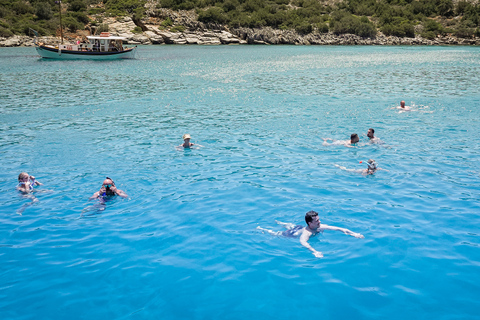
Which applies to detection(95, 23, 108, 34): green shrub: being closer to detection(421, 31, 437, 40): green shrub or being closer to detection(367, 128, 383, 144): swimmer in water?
detection(421, 31, 437, 40): green shrub

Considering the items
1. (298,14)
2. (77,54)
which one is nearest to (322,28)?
(298,14)

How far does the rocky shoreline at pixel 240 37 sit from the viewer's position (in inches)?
3816

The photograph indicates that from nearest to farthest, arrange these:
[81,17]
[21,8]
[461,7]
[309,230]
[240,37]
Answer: [309,230]
[21,8]
[81,17]
[240,37]
[461,7]

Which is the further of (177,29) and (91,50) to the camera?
(177,29)

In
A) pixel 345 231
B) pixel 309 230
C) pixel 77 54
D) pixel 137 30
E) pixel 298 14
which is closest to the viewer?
pixel 309 230

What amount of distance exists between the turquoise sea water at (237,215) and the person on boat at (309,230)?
172mm

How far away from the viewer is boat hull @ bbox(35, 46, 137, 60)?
5678cm

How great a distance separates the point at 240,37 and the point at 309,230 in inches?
4016

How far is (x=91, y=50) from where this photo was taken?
59.3 metres

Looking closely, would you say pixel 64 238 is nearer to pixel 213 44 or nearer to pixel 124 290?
pixel 124 290

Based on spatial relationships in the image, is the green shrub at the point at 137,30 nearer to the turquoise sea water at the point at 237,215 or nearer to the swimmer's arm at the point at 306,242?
the turquoise sea water at the point at 237,215

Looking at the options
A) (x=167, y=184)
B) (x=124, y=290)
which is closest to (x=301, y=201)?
(x=167, y=184)

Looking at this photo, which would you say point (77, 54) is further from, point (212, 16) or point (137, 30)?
point (212, 16)

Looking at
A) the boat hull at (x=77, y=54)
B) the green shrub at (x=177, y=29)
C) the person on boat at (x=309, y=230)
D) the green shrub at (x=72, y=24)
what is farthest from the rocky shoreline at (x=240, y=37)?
the person on boat at (x=309, y=230)
